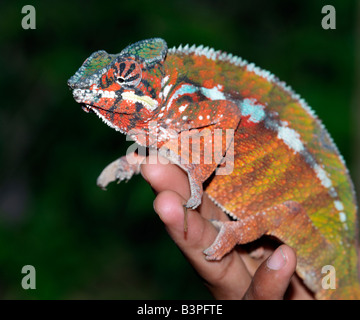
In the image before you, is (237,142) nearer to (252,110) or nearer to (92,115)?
(252,110)

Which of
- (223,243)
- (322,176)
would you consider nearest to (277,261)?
(223,243)

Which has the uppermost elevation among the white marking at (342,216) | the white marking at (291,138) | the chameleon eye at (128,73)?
the chameleon eye at (128,73)

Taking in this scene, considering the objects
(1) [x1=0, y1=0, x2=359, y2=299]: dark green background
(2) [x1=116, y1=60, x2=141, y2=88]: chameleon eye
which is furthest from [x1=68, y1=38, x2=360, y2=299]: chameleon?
(1) [x1=0, y1=0, x2=359, y2=299]: dark green background

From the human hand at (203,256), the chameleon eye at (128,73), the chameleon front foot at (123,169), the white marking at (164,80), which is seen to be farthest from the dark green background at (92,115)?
the chameleon eye at (128,73)

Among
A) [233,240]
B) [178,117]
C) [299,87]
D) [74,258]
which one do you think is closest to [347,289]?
[233,240]

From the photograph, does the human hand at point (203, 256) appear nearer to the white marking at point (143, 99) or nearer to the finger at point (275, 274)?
the finger at point (275, 274)

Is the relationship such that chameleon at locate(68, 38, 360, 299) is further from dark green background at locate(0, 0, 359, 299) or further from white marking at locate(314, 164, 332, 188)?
dark green background at locate(0, 0, 359, 299)
